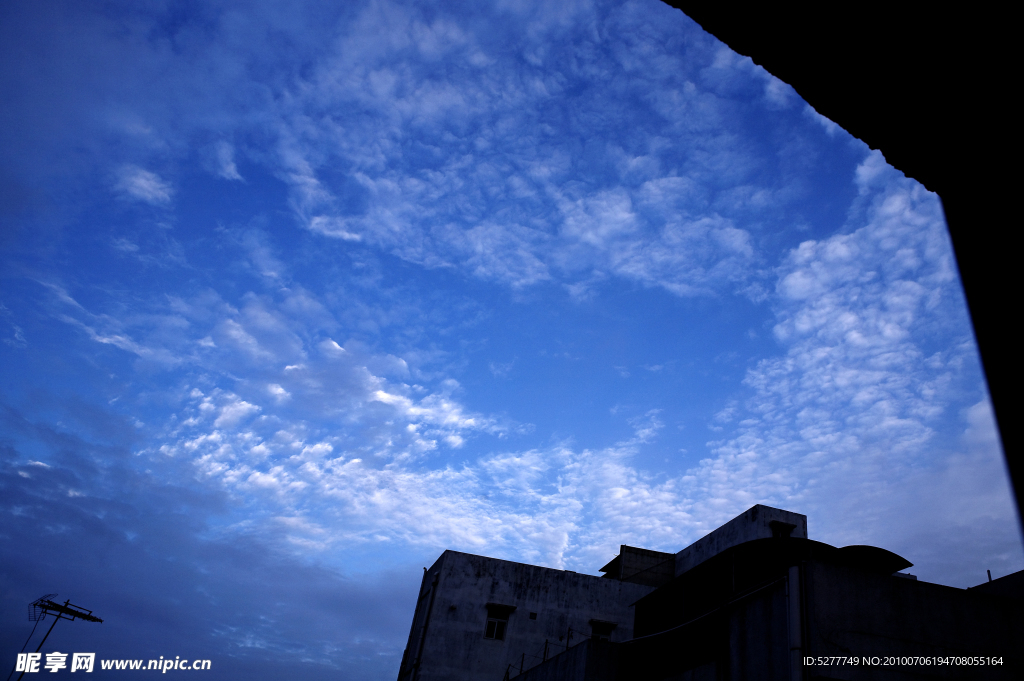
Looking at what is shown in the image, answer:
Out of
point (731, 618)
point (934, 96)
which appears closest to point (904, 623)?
point (731, 618)

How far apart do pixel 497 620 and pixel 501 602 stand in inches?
27.0

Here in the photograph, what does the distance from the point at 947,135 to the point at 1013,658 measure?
13.2 m

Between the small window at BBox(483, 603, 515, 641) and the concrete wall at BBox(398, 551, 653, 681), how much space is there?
6.5 inches

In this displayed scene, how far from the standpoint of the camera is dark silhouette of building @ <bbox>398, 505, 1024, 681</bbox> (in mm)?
9609

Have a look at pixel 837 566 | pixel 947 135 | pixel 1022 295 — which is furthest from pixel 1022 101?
pixel 837 566

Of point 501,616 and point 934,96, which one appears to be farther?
point 501,616

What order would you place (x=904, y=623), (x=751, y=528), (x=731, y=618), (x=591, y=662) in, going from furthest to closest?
(x=751, y=528) → (x=591, y=662) → (x=731, y=618) → (x=904, y=623)

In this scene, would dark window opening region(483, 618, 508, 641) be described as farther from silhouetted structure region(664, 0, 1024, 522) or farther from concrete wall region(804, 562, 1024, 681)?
silhouetted structure region(664, 0, 1024, 522)

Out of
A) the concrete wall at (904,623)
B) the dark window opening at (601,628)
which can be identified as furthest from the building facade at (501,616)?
the concrete wall at (904,623)

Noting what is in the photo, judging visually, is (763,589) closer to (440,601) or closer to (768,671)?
(768,671)

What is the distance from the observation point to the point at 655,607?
1691 centimetres

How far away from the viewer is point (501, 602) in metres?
23.3

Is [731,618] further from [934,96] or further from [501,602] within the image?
[501,602]

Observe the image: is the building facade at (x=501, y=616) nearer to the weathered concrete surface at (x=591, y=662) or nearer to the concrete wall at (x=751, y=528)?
the concrete wall at (x=751, y=528)
